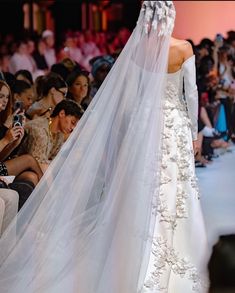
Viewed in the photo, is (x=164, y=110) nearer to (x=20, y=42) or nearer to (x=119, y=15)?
(x=20, y=42)

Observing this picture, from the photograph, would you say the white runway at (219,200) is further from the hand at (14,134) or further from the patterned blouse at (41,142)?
the hand at (14,134)

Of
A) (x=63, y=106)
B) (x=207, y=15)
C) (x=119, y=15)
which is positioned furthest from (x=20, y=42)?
(x=63, y=106)

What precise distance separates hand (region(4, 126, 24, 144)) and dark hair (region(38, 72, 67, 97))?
0.42 m

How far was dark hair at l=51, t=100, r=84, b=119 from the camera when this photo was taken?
3.38 meters

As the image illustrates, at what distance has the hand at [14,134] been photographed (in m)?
3.20

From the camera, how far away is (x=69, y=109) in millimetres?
3391

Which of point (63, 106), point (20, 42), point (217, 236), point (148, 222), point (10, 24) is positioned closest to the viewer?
point (148, 222)

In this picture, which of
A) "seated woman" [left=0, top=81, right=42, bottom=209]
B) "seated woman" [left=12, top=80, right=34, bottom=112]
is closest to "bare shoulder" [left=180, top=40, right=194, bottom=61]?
"seated woman" [left=0, top=81, right=42, bottom=209]

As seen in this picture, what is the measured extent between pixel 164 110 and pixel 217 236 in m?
0.76

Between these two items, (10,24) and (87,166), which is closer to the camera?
(87,166)

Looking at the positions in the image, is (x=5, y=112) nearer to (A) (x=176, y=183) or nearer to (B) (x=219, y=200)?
(A) (x=176, y=183)

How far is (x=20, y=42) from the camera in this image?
22.5ft

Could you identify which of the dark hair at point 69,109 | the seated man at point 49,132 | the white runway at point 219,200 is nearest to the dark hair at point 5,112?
the seated man at point 49,132

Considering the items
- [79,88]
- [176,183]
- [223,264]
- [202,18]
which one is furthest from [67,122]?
[202,18]
